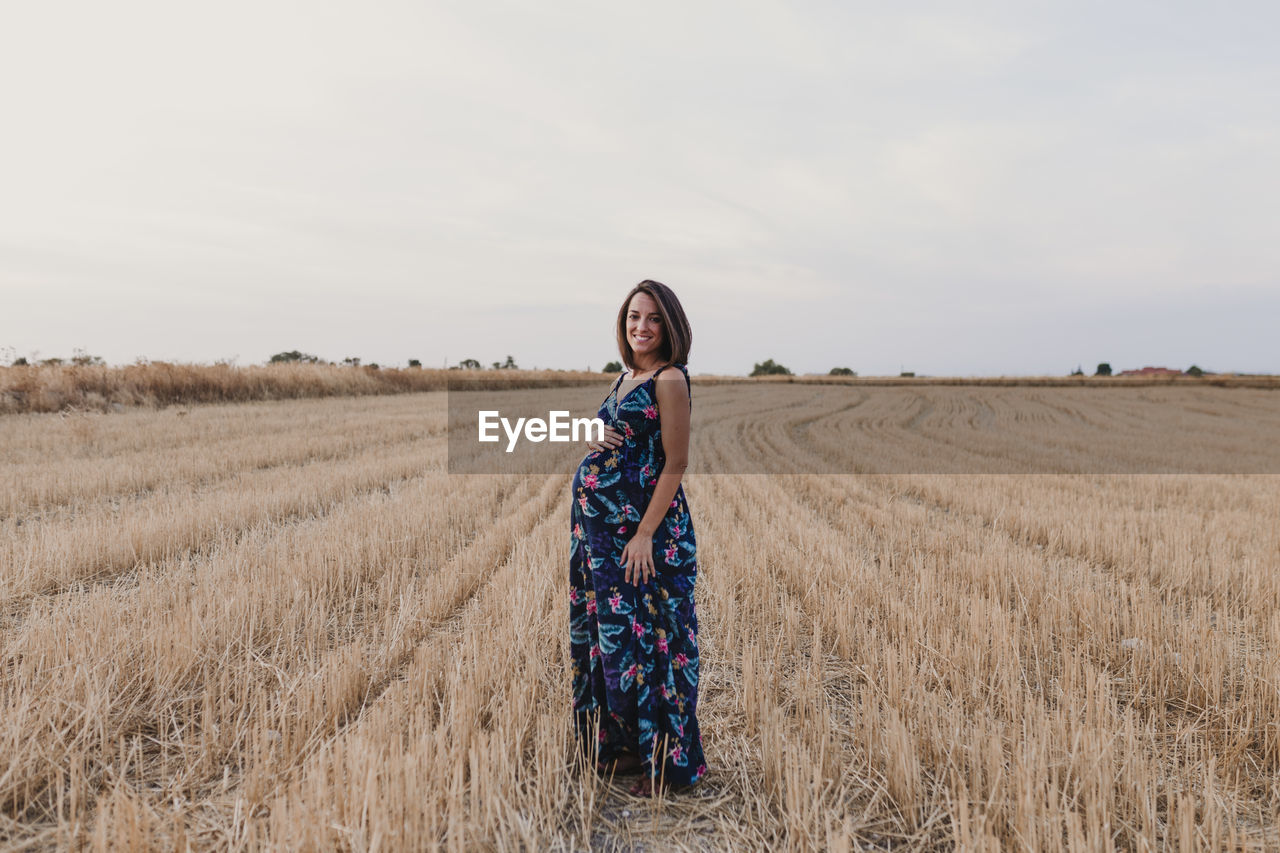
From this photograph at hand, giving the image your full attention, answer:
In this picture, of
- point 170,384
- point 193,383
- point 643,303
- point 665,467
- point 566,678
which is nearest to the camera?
point 665,467

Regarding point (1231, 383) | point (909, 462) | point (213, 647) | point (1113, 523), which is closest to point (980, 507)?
point (1113, 523)

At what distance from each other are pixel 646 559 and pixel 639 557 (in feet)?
0.09

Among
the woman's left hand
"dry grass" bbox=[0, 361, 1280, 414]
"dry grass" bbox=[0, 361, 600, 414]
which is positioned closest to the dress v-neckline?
the woman's left hand

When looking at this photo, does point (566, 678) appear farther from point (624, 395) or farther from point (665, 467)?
point (624, 395)

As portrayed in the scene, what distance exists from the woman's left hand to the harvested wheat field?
0.78 metres

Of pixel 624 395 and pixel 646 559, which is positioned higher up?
pixel 624 395

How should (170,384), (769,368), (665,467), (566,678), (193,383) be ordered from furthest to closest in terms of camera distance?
1. (769,368)
2. (193,383)
3. (170,384)
4. (566,678)
5. (665,467)

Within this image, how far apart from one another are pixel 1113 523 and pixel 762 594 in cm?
471

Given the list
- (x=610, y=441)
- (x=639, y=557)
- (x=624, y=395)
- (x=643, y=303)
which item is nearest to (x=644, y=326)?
(x=643, y=303)

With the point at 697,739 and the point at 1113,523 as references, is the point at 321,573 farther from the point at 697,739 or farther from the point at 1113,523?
the point at 1113,523

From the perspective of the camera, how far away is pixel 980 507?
754 cm

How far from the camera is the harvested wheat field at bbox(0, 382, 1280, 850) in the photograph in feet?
7.25

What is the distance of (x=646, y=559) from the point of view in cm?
238

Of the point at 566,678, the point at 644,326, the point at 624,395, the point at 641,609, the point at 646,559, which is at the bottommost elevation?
the point at 566,678
